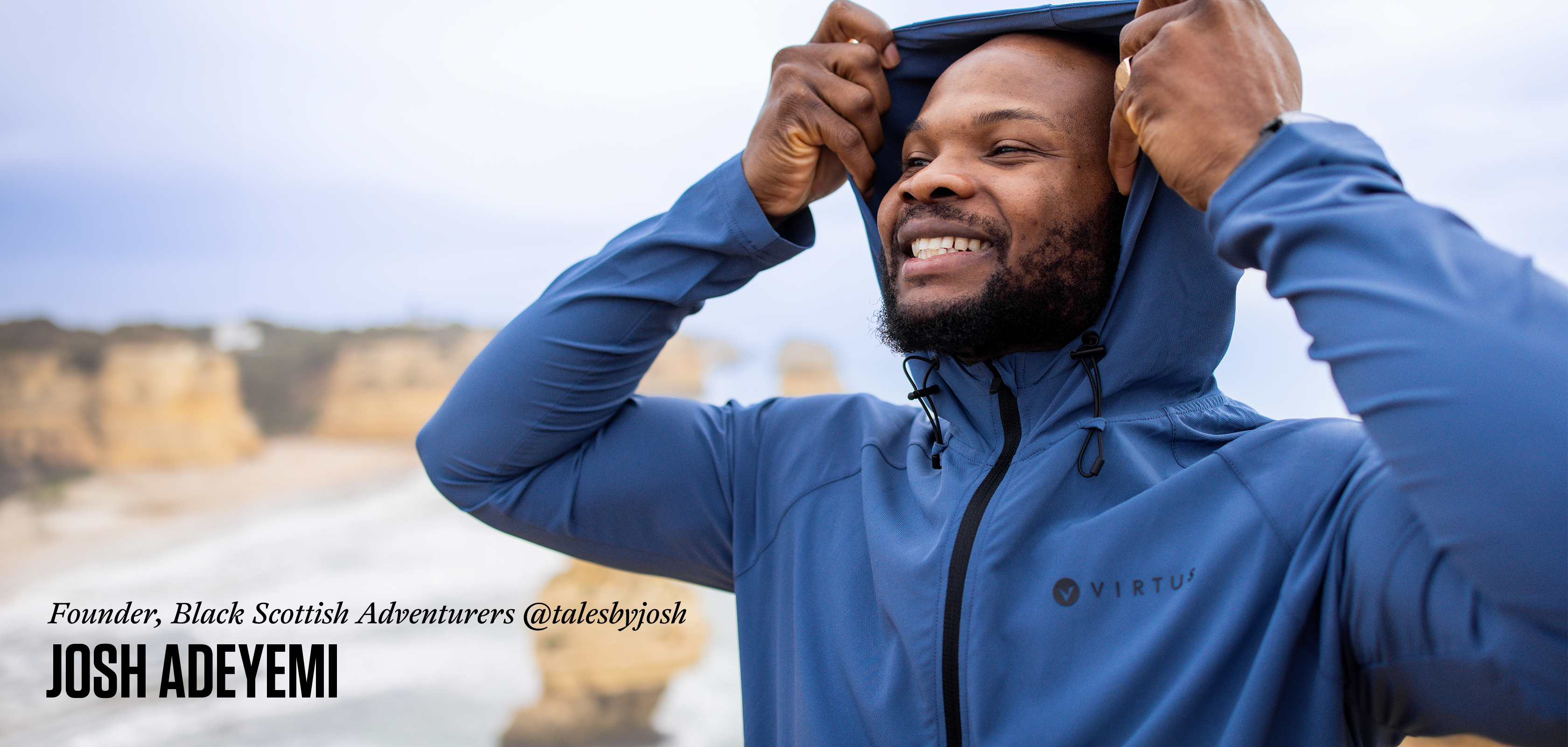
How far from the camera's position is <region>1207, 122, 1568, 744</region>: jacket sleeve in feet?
1.82

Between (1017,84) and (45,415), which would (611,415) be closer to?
(1017,84)

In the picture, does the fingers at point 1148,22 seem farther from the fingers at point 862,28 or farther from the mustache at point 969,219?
the fingers at point 862,28

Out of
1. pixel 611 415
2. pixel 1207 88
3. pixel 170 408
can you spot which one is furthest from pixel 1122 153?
pixel 170 408

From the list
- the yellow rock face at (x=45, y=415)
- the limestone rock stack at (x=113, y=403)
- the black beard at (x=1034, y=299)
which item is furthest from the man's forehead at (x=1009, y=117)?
the yellow rock face at (x=45, y=415)

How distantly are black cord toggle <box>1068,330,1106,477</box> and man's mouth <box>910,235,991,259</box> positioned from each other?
6.6 inches

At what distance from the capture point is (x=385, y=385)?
4.82 m

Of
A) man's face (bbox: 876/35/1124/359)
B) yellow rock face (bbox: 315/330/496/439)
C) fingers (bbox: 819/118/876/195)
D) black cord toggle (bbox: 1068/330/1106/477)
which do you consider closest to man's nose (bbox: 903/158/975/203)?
man's face (bbox: 876/35/1124/359)

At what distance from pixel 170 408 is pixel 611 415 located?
453 centimetres

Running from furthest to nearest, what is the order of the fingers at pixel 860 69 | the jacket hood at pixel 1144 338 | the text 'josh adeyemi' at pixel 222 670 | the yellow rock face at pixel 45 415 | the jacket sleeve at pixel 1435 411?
the yellow rock face at pixel 45 415, the text 'josh adeyemi' at pixel 222 670, the fingers at pixel 860 69, the jacket hood at pixel 1144 338, the jacket sleeve at pixel 1435 411

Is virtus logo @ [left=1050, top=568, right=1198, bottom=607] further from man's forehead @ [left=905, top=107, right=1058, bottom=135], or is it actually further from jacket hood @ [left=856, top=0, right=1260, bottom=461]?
man's forehead @ [left=905, top=107, right=1058, bottom=135]

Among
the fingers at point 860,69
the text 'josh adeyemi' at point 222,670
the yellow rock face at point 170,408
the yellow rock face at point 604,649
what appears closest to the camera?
the fingers at point 860,69

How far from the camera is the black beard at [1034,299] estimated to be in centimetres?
104

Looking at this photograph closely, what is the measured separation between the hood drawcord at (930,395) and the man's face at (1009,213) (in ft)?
0.12

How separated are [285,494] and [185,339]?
0.99 m
